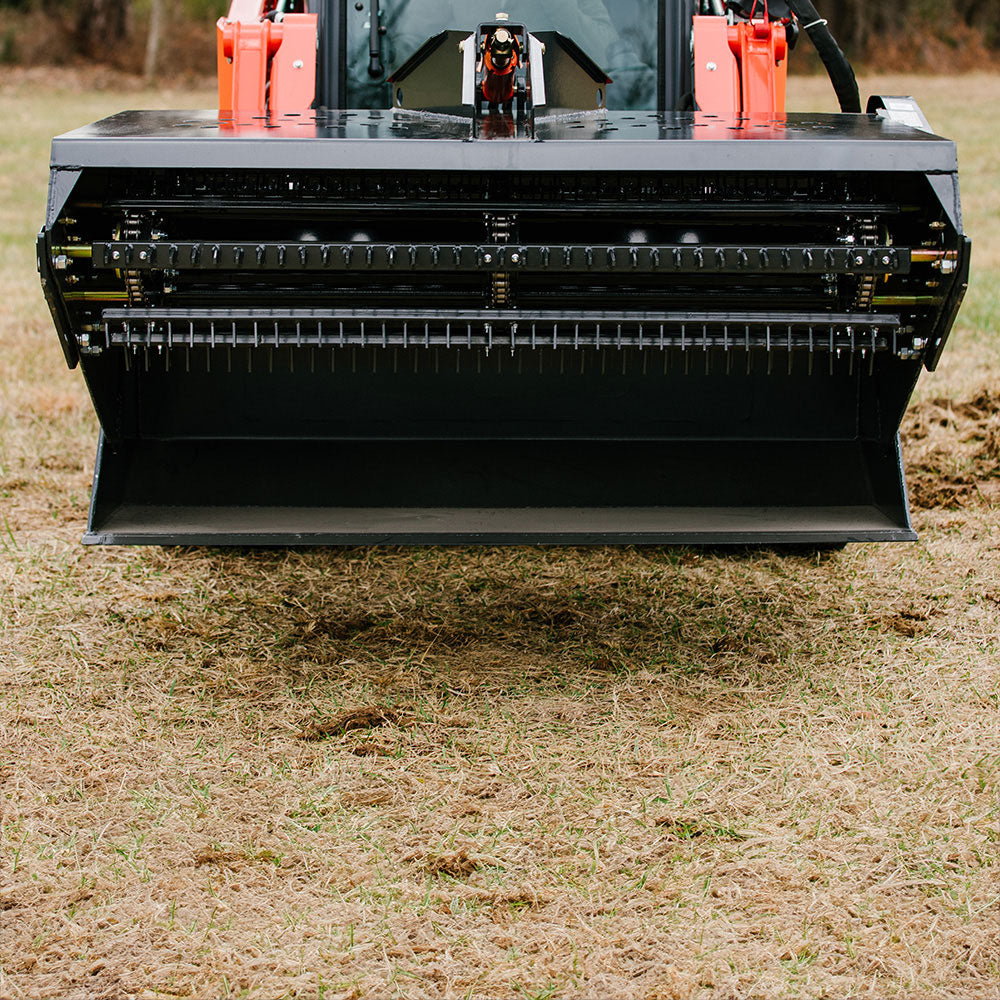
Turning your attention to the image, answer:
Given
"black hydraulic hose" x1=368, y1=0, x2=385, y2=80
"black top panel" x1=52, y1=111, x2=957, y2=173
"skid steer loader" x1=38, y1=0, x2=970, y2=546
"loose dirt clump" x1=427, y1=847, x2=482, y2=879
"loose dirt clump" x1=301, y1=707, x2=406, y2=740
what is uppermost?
"black hydraulic hose" x1=368, y1=0, x2=385, y2=80

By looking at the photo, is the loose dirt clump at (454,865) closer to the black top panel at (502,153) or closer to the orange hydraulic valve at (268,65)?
the black top panel at (502,153)

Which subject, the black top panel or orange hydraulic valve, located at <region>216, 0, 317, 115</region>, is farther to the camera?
orange hydraulic valve, located at <region>216, 0, 317, 115</region>

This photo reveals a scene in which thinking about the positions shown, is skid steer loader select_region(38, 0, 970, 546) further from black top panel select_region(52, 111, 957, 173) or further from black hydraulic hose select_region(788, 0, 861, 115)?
black hydraulic hose select_region(788, 0, 861, 115)

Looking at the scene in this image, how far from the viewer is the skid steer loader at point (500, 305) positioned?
3092mm

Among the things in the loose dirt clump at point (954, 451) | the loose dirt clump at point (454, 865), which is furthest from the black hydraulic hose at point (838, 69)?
the loose dirt clump at point (454, 865)

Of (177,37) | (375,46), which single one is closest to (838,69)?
(375,46)

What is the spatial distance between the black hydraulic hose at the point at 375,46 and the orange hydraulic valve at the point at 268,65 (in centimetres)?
20

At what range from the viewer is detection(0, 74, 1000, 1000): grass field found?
2533 millimetres

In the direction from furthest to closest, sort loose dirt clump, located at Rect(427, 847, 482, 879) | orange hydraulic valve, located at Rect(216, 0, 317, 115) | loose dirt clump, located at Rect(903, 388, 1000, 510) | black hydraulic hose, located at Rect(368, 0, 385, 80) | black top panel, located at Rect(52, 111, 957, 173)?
1. loose dirt clump, located at Rect(903, 388, 1000, 510)
2. black hydraulic hose, located at Rect(368, 0, 385, 80)
3. orange hydraulic valve, located at Rect(216, 0, 317, 115)
4. black top panel, located at Rect(52, 111, 957, 173)
5. loose dirt clump, located at Rect(427, 847, 482, 879)

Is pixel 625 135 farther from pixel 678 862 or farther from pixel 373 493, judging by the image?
pixel 678 862

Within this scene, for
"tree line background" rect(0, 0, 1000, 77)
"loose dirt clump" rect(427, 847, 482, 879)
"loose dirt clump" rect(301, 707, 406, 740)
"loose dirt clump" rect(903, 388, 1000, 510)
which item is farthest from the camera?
"tree line background" rect(0, 0, 1000, 77)

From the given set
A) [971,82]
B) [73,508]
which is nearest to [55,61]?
[971,82]

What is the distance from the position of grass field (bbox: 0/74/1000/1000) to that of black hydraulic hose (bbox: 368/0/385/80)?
1709 mm

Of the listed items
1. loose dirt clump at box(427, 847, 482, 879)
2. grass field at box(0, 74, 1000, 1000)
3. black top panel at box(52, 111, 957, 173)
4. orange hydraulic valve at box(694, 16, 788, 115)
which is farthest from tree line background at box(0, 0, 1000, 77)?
loose dirt clump at box(427, 847, 482, 879)
